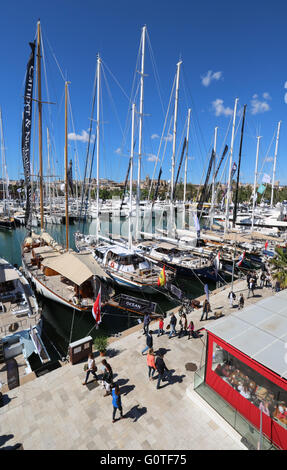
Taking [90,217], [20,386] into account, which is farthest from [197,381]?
[90,217]

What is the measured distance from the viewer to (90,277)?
655 inches

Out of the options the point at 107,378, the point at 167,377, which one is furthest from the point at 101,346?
the point at 167,377

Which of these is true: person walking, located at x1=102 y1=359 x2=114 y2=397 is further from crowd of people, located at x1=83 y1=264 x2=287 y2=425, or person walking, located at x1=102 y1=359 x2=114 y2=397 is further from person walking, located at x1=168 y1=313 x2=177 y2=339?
person walking, located at x1=168 y1=313 x2=177 y2=339

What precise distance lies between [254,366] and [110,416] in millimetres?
5120

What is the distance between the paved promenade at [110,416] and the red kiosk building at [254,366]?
97 cm

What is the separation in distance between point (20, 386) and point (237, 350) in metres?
8.49

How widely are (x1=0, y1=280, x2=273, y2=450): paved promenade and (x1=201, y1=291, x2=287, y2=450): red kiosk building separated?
0.97 meters

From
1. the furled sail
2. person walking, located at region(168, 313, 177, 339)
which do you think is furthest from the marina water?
the furled sail

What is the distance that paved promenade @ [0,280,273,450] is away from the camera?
24.2ft

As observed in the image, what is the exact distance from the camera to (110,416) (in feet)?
27.1

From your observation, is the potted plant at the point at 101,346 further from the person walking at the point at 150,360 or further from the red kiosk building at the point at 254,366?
→ the red kiosk building at the point at 254,366

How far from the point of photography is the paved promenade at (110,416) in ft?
24.2

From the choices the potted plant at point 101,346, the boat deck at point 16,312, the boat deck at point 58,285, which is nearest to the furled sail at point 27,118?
the boat deck at point 58,285
